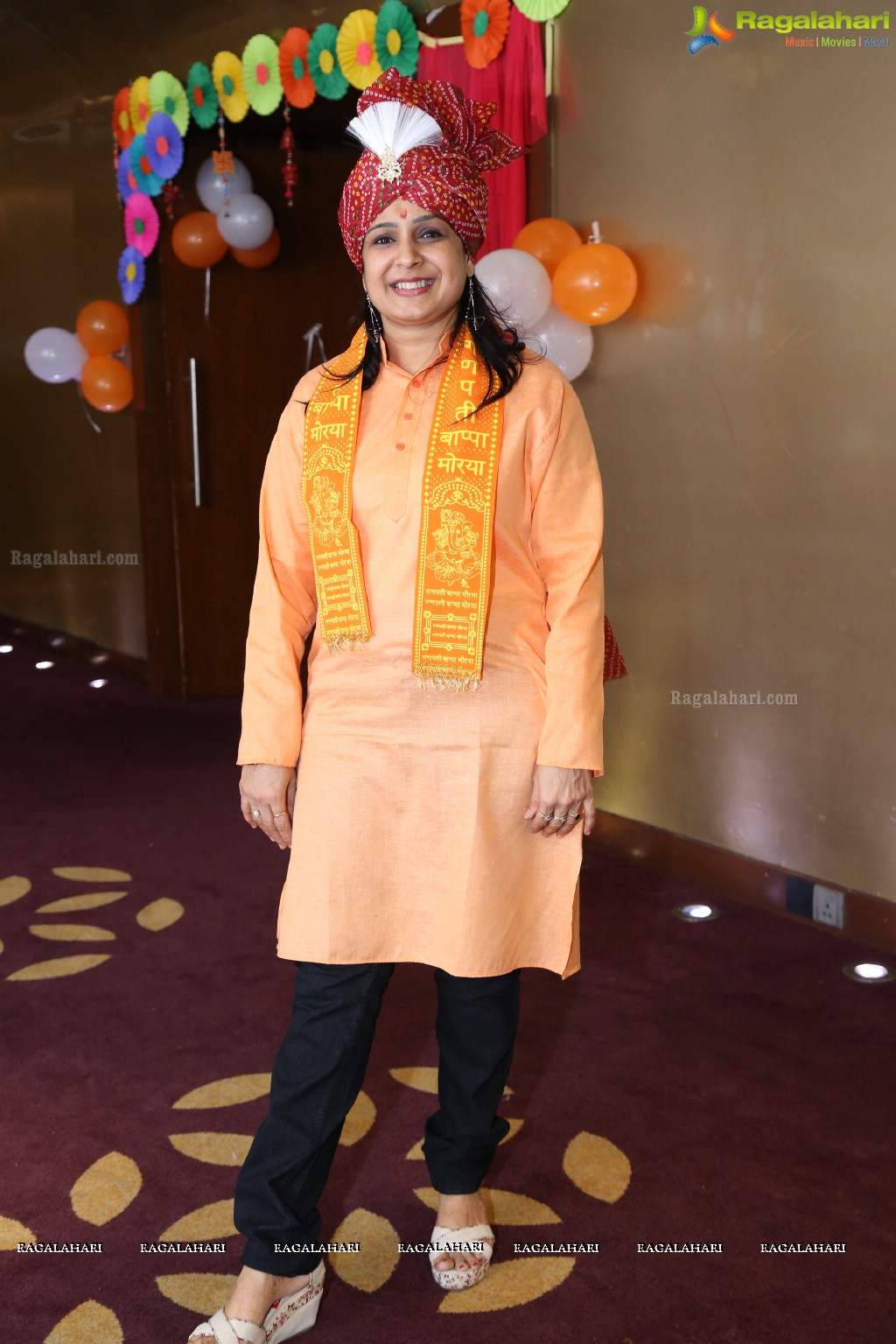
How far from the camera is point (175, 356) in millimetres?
5270

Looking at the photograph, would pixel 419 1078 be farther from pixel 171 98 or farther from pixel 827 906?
pixel 171 98

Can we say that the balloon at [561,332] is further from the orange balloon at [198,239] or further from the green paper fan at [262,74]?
the orange balloon at [198,239]

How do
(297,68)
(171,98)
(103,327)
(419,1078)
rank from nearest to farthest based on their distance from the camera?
1. (419,1078)
2. (297,68)
3. (171,98)
4. (103,327)

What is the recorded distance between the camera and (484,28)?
3.47m

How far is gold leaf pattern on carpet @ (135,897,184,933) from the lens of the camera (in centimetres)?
307

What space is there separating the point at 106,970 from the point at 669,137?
7.85 feet

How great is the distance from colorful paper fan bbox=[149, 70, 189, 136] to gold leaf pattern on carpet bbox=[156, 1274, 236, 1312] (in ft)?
13.9

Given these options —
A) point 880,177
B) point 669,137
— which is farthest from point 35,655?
point 880,177

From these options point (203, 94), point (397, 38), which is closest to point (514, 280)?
point (397, 38)

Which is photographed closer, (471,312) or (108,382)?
(471,312)

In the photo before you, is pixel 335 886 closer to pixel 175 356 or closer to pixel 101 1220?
pixel 101 1220

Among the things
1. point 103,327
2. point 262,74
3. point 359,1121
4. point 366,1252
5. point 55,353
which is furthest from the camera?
point 55,353

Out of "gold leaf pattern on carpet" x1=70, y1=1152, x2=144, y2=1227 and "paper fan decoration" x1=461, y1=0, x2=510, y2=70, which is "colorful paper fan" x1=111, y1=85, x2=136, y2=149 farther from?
"gold leaf pattern on carpet" x1=70, y1=1152, x2=144, y2=1227

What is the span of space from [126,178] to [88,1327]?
459cm
